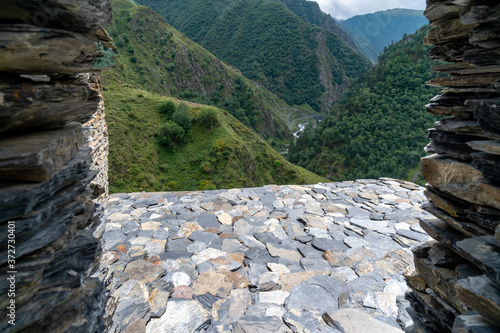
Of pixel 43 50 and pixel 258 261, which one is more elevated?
pixel 43 50

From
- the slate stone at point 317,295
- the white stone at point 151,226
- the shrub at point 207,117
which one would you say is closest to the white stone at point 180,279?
the slate stone at point 317,295

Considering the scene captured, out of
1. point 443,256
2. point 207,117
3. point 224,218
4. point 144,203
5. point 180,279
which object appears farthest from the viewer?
point 207,117

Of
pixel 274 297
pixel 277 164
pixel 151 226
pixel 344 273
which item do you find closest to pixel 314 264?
pixel 344 273

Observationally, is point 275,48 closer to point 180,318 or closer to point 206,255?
point 206,255

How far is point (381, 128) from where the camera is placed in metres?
50.3

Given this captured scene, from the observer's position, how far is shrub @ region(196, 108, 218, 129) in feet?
93.7

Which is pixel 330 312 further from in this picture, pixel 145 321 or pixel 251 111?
pixel 251 111

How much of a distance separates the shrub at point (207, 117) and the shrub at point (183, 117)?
44.1 inches

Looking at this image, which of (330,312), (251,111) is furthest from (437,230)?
(251,111)

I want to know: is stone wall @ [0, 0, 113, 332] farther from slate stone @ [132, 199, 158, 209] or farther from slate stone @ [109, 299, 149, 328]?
slate stone @ [132, 199, 158, 209]

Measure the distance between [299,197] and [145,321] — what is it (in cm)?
502

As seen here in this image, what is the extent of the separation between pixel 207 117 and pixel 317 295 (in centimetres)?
2668

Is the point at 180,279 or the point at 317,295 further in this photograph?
the point at 180,279

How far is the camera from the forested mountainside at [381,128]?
45500mm
